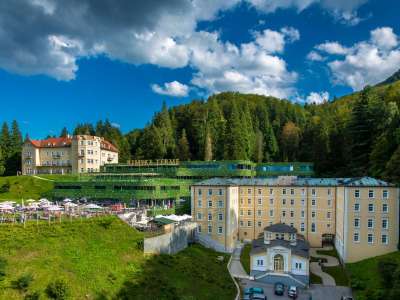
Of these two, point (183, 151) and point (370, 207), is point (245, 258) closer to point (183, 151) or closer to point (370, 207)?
point (370, 207)

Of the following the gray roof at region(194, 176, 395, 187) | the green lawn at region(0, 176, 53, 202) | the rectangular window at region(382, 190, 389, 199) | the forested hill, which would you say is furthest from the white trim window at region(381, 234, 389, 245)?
the green lawn at region(0, 176, 53, 202)

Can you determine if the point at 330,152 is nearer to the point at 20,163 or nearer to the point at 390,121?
the point at 390,121

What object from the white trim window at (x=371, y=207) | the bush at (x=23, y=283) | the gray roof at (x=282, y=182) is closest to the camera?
the bush at (x=23, y=283)

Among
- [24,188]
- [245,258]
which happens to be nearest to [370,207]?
[245,258]

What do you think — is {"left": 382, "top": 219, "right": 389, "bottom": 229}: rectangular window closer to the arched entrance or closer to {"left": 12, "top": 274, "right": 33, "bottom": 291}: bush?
the arched entrance

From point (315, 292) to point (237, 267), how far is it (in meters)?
11.0

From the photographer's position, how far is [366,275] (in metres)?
42.2

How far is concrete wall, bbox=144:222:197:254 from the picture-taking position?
41.4 meters

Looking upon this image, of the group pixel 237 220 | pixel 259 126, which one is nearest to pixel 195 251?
pixel 237 220

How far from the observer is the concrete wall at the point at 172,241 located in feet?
136

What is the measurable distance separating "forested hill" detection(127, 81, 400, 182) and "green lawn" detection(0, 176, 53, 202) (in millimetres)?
29678

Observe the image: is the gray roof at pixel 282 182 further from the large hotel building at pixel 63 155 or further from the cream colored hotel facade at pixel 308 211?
the large hotel building at pixel 63 155

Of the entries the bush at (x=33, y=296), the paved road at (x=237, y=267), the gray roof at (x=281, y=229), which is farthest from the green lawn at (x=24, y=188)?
the gray roof at (x=281, y=229)

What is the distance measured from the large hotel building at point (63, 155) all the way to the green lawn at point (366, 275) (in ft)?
213
